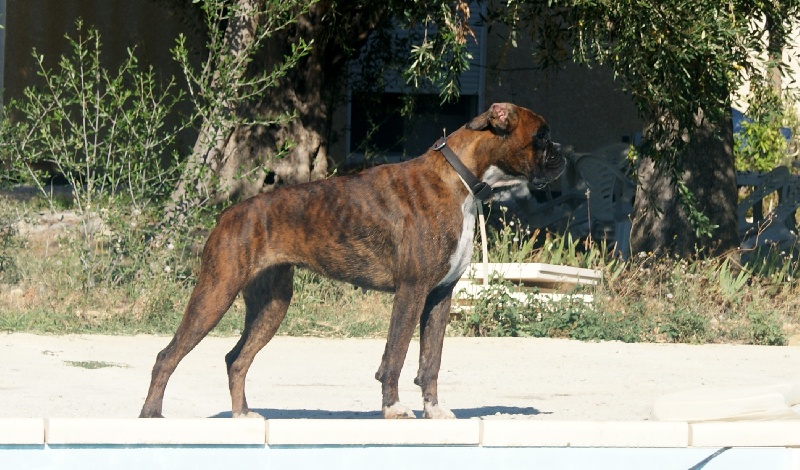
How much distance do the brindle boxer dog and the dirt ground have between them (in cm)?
90

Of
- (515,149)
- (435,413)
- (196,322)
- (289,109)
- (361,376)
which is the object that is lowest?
(361,376)

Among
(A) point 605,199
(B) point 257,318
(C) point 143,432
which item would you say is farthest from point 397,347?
(A) point 605,199

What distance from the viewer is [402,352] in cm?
648

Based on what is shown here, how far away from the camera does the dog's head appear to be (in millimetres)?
6543

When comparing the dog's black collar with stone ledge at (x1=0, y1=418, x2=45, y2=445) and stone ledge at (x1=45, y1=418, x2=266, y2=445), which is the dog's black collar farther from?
stone ledge at (x1=0, y1=418, x2=45, y2=445)

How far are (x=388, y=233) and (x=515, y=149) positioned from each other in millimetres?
768

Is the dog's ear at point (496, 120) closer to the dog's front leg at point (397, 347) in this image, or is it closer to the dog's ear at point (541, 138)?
the dog's ear at point (541, 138)

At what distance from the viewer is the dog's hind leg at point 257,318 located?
6.78m

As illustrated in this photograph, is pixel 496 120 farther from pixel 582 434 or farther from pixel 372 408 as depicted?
pixel 372 408

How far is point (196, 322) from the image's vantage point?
21.0ft

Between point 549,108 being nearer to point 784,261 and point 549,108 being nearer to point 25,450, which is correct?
point 784,261

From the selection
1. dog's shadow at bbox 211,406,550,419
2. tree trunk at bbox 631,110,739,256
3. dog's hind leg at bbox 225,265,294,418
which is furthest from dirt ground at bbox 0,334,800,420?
tree trunk at bbox 631,110,739,256

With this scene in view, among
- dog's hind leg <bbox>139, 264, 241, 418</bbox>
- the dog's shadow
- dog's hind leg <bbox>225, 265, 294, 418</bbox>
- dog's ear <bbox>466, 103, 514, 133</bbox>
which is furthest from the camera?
the dog's shadow

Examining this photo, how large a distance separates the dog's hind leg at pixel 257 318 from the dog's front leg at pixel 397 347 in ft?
2.20
